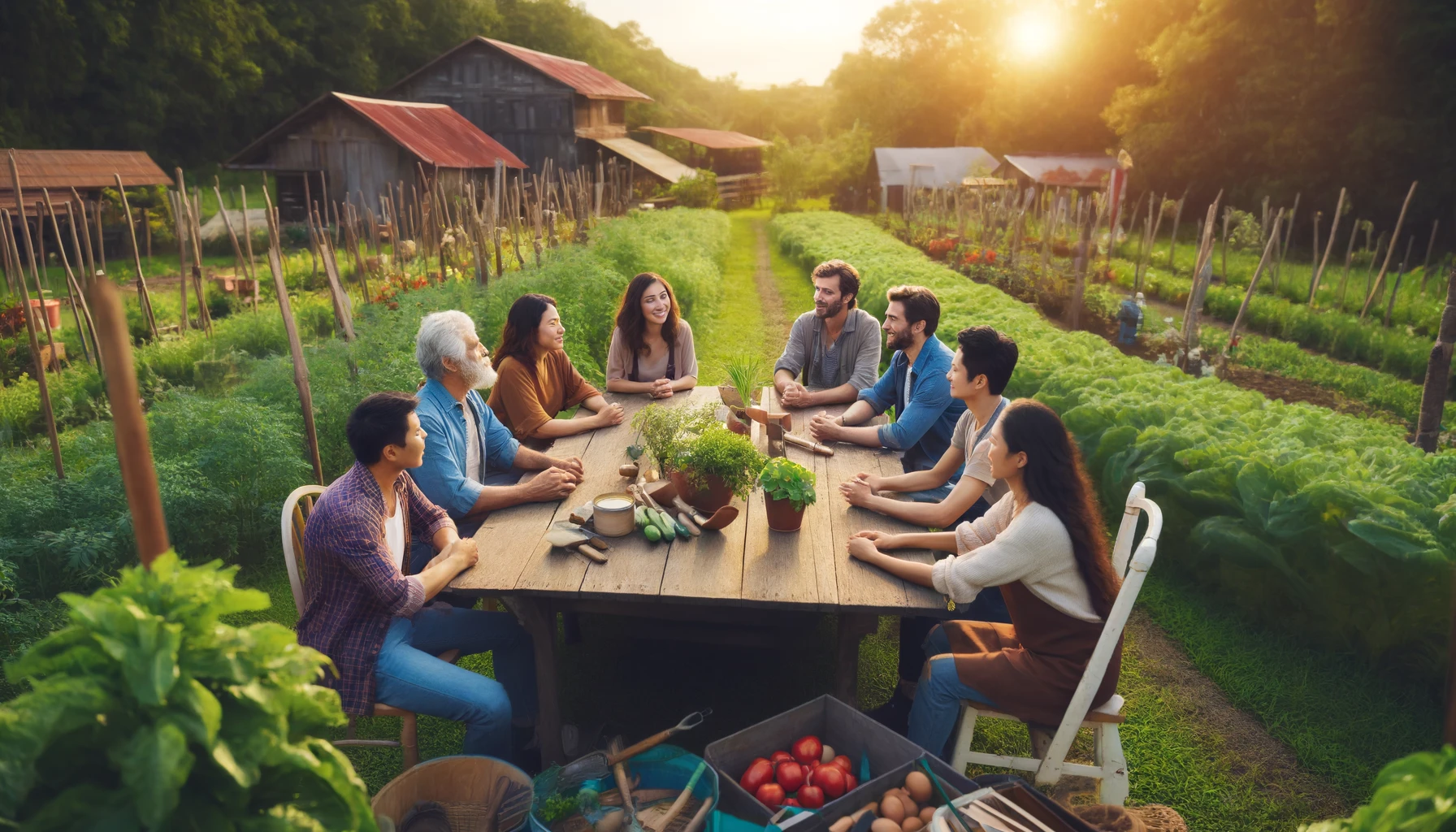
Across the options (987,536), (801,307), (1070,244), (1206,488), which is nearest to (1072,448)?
(987,536)

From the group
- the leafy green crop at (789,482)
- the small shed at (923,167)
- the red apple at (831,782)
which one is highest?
the small shed at (923,167)

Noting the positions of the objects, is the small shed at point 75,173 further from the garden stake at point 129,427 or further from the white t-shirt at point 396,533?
the garden stake at point 129,427

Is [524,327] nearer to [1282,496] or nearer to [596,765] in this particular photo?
[596,765]

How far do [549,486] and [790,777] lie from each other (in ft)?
5.34

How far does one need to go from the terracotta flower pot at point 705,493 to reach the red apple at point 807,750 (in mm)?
947

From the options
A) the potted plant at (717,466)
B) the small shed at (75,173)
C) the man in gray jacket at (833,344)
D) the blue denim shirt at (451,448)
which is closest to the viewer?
the potted plant at (717,466)

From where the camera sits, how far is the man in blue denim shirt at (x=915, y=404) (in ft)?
14.5

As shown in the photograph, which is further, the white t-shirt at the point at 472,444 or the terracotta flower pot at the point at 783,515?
the white t-shirt at the point at 472,444

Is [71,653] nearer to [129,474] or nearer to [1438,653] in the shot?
[129,474]

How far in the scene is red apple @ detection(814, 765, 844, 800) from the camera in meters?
2.67

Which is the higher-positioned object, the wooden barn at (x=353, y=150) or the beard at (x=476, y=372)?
the wooden barn at (x=353, y=150)

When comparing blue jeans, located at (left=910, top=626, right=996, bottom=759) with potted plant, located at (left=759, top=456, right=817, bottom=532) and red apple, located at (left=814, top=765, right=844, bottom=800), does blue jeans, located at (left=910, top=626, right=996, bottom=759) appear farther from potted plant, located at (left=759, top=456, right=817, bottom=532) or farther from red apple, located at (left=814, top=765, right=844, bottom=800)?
potted plant, located at (left=759, top=456, right=817, bottom=532)

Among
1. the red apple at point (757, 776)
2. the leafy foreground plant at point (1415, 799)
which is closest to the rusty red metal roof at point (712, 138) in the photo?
the red apple at point (757, 776)

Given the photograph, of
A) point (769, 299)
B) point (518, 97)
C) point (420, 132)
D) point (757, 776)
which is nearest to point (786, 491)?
point (757, 776)
